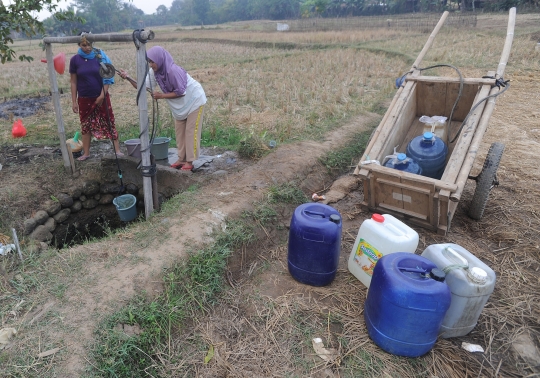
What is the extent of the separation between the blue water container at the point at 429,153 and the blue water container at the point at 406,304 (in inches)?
72.5

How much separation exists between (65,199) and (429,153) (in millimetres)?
4606

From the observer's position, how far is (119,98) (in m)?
8.97

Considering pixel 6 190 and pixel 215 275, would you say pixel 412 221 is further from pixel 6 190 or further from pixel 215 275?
pixel 6 190

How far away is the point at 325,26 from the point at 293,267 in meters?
31.2

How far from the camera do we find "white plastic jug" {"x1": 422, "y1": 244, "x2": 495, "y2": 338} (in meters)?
2.38

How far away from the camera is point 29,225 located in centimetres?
433

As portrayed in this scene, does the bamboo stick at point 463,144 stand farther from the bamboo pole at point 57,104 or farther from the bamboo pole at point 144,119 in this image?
the bamboo pole at point 57,104

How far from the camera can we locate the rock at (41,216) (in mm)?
4453

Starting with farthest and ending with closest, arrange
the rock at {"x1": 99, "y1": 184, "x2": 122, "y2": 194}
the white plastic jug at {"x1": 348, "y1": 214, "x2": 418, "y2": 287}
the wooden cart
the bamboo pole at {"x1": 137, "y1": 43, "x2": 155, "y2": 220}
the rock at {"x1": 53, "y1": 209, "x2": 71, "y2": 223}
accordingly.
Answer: the rock at {"x1": 99, "y1": 184, "x2": 122, "y2": 194}, the rock at {"x1": 53, "y1": 209, "x2": 71, "y2": 223}, the bamboo pole at {"x1": 137, "y1": 43, "x2": 155, "y2": 220}, the wooden cart, the white plastic jug at {"x1": 348, "y1": 214, "x2": 418, "y2": 287}

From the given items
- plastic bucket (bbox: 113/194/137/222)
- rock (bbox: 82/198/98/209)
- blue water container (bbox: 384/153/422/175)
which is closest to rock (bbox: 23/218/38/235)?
rock (bbox: 82/198/98/209)

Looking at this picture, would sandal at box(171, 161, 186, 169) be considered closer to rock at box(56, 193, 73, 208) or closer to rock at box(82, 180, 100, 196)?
rock at box(82, 180, 100, 196)

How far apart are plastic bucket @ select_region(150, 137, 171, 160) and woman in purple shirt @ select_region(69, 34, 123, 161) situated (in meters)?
0.54

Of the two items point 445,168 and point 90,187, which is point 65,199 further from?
point 445,168

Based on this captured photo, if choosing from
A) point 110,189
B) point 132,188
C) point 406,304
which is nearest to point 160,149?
point 132,188
